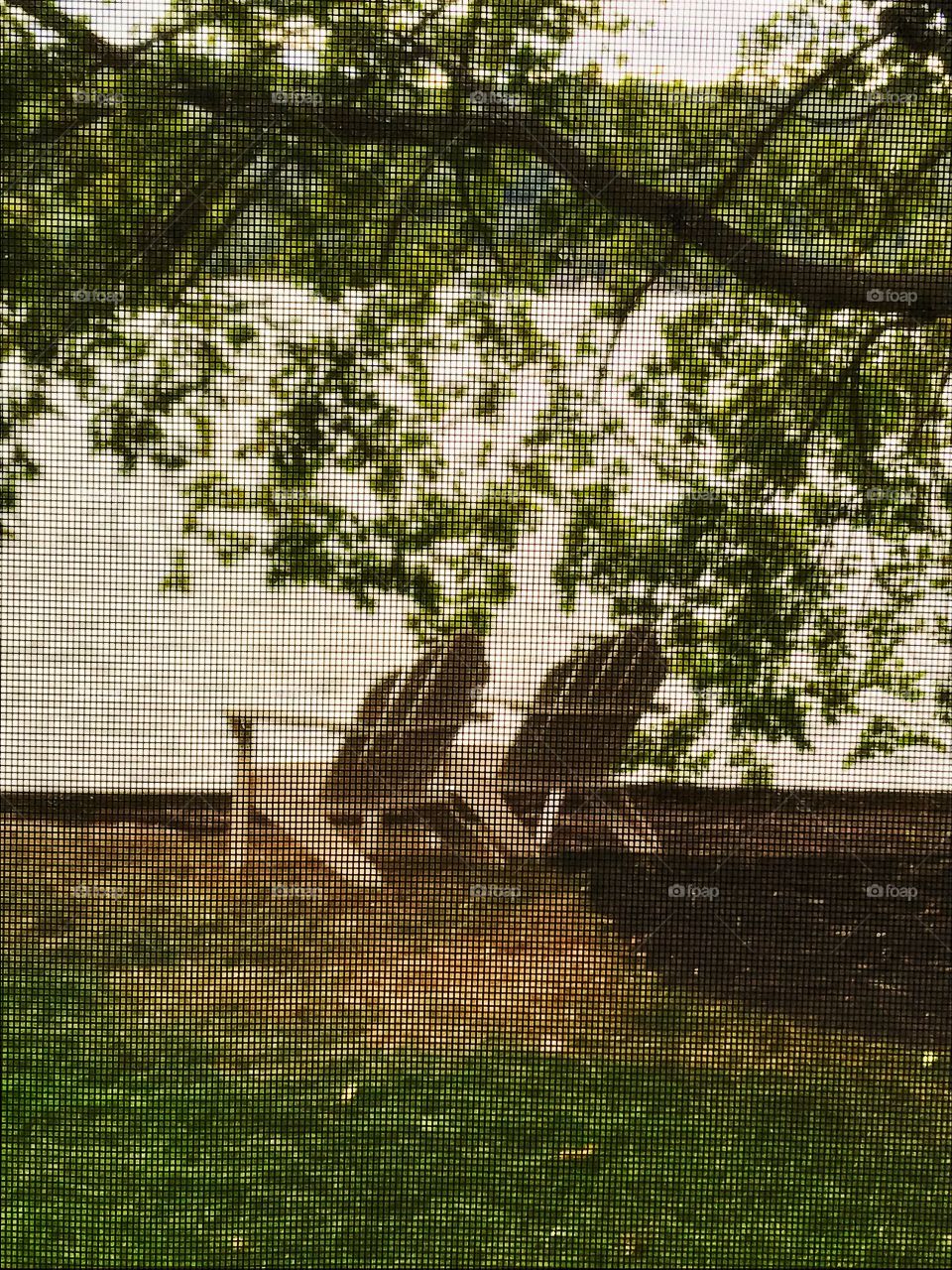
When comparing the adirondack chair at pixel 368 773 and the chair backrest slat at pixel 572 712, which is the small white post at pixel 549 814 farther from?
the adirondack chair at pixel 368 773

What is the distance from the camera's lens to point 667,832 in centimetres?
207

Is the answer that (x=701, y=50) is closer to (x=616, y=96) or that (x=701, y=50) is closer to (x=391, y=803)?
(x=616, y=96)

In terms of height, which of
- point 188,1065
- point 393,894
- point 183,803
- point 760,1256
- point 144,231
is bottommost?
point 760,1256

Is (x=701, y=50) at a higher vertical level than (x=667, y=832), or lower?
higher

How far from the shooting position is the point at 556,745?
2.04 m

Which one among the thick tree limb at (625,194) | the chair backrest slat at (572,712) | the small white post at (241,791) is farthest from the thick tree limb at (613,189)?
the small white post at (241,791)

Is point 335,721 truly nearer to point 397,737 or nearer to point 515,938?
point 397,737

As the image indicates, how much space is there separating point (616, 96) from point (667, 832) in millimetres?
1328

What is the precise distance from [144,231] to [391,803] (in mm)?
1106

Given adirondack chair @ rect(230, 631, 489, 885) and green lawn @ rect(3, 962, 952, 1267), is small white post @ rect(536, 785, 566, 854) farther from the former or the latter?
green lawn @ rect(3, 962, 952, 1267)

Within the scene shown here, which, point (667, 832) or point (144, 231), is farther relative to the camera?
point (667, 832)

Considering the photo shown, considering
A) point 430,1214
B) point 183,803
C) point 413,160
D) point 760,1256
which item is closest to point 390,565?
point 183,803

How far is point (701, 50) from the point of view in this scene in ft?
6.33

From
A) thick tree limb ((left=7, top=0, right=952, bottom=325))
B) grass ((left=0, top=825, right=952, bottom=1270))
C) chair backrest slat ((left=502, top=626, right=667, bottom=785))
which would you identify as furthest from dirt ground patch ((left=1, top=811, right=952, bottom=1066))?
thick tree limb ((left=7, top=0, right=952, bottom=325))
